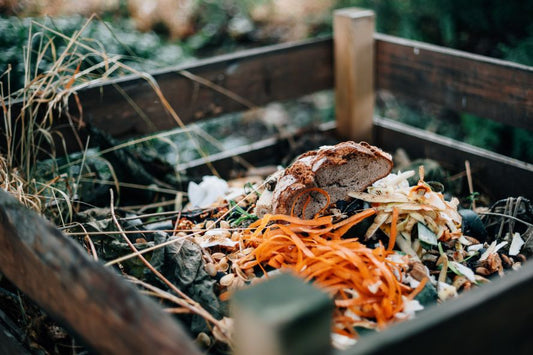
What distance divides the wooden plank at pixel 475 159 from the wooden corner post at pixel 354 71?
18 centimetres

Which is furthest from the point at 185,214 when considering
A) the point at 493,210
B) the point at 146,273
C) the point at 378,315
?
the point at 493,210

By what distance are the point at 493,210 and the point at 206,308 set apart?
164cm

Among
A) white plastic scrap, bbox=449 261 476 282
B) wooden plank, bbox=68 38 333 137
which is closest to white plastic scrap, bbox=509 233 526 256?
white plastic scrap, bbox=449 261 476 282

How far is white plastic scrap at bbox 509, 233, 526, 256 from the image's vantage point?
2452 mm

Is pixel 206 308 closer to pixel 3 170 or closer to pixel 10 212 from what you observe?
pixel 10 212

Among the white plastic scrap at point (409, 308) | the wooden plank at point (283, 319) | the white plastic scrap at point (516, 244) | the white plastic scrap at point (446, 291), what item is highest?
the wooden plank at point (283, 319)

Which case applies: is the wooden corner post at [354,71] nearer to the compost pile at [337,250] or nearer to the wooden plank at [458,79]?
the wooden plank at [458,79]

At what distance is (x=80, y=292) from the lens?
1.48m

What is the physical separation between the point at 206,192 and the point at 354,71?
1.55 metres

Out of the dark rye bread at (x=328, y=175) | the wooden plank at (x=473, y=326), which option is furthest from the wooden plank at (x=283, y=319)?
the dark rye bread at (x=328, y=175)

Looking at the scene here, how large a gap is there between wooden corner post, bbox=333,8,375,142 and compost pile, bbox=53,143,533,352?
1520 millimetres

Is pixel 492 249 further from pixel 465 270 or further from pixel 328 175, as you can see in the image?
pixel 328 175

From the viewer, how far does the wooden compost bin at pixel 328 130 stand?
126 centimetres

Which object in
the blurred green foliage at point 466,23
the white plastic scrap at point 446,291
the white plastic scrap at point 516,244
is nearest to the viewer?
the white plastic scrap at point 446,291
